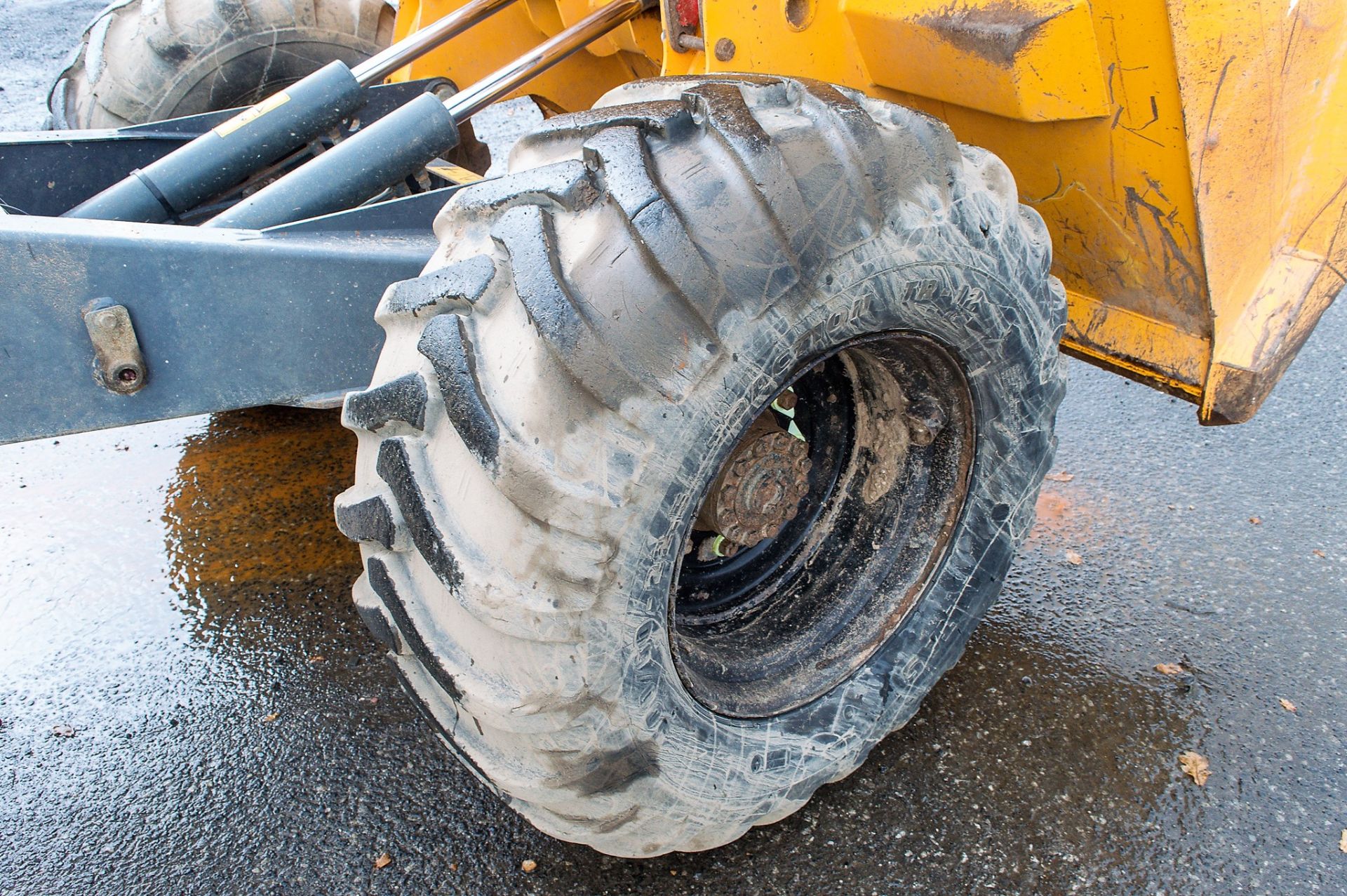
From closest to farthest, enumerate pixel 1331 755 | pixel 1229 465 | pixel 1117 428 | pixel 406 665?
1. pixel 406 665
2. pixel 1331 755
3. pixel 1229 465
4. pixel 1117 428

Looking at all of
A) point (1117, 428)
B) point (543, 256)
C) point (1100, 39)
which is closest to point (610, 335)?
point (543, 256)

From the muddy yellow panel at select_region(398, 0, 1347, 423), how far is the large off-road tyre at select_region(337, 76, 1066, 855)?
0.70ft

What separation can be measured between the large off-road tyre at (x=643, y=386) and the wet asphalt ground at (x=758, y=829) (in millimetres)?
406

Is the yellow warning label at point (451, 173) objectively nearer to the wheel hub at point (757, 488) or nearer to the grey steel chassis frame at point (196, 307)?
the grey steel chassis frame at point (196, 307)

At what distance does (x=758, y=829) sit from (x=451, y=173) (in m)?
1.83

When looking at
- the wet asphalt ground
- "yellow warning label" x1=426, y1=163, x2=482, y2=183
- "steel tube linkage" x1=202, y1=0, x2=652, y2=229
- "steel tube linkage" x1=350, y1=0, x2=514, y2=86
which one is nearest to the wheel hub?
the wet asphalt ground

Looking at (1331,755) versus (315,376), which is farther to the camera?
(1331,755)

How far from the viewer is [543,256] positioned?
137 centimetres

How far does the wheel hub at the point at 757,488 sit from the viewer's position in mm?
1856

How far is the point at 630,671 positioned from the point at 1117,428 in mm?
2551

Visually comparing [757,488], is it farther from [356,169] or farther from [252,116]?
[252,116]

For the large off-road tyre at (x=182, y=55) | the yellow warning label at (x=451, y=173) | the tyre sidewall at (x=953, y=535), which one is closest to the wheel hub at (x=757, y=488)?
the tyre sidewall at (x=953, y=535)

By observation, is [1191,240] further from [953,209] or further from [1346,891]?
[1346,891]

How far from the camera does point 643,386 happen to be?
1373 millimetres
